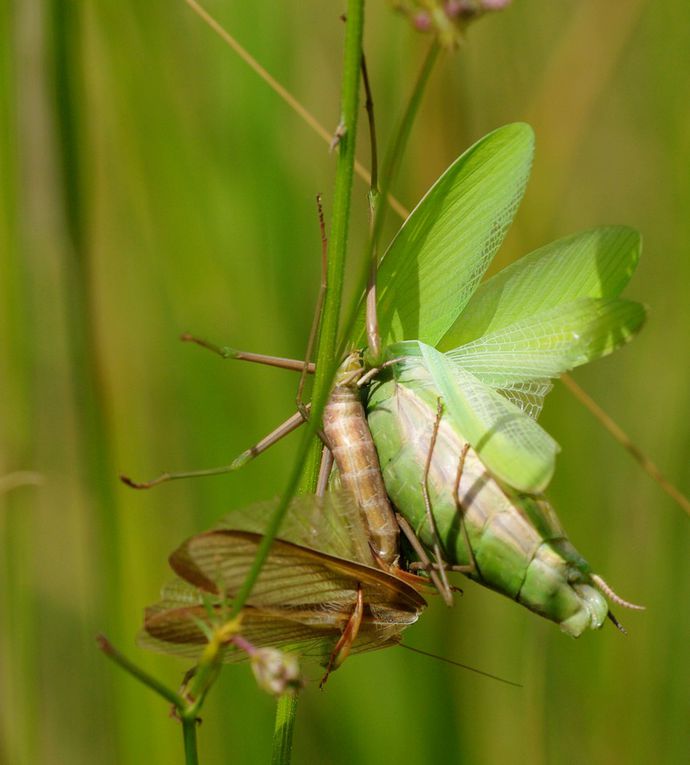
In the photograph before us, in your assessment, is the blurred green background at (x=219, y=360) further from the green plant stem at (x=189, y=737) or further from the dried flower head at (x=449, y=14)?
the dried flower head at (x=449, y=14)

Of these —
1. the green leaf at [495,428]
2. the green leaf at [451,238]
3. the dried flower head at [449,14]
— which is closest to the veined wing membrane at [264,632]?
A: the green leaf at [495,428]

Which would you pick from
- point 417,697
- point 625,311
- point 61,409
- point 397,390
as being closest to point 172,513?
point 61,409

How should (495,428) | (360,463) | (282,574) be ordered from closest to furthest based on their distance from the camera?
1. (282,574)
2. (495,428)
3. (360,463)

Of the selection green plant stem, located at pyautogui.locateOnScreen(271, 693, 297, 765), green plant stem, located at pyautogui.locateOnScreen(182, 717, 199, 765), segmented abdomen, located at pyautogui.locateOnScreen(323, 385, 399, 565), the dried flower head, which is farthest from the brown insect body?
the dried flower head

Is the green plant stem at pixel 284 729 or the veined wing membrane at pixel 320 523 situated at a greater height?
the veined wing membrane at pixel 320 523

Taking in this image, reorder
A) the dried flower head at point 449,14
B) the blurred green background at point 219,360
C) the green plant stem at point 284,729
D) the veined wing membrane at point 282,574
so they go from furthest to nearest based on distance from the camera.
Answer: the blurred green background at point 219,360 < the green plant stem at point 284,729 < the veined wing membrane at point 282,574 < the dried flower head at point 449,14

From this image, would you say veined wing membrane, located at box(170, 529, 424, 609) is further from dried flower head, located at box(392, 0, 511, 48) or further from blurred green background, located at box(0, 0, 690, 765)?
blurred green background, located at box(0, 0, 690, 765)

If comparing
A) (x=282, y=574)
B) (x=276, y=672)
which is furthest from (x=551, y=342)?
(x=276, y=672)

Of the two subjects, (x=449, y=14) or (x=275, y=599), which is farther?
(x=275, y=599)

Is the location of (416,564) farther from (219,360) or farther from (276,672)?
(219,360)
